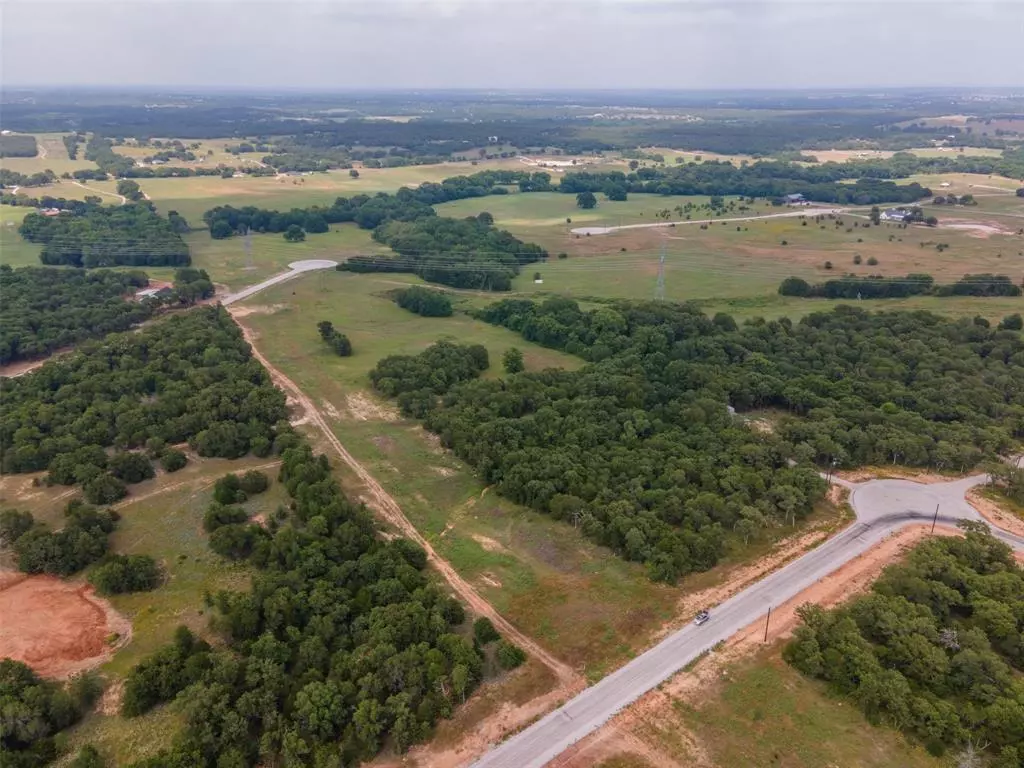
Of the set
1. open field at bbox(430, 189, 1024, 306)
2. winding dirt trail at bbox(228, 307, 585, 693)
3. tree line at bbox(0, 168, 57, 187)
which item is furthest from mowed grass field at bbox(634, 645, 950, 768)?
tree line at bbox(0, 168, 57, 187)

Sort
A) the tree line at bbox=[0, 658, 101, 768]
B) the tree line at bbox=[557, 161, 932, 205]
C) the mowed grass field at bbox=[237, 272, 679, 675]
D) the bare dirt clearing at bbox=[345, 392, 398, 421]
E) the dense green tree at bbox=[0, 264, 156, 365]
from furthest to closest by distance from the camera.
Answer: the tree line at bbox=[557, 161, 932, 205] < the dense green tree at bbox=[0, 264, 156, 365] < the bare dirt clearing at bbox=[345, 392, 398, 421] < the mowed grass field at bbox=[237, 272, 679, 675] < the tree line at bbox=[0, 658, 101, 768]

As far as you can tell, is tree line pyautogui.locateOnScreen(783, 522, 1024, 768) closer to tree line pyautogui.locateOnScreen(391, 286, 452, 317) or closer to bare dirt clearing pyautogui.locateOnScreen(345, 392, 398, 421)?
bare dirt clearing pyautogui.locateOnScreen(345, 392, 398, 421)

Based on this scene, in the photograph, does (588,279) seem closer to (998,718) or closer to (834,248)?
(834,248)

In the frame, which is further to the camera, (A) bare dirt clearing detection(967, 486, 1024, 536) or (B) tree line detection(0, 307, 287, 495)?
(B) tree line detection(0, 307, 287, 495)

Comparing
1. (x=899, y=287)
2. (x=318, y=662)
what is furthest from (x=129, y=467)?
(x=899, y=287)

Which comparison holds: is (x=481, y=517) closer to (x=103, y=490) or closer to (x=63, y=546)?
(x=63, y=546)

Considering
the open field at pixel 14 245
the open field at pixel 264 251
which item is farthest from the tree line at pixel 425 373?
the open field at pixel 14 245

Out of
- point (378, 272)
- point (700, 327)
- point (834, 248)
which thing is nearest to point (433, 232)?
point (378, 272)
